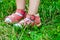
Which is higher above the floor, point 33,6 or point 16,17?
point 33,6

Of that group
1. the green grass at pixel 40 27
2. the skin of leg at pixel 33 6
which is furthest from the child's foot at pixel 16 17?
the skin of leg at pixel 33 6

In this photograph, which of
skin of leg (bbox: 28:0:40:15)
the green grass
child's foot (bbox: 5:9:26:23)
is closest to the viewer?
the green grass

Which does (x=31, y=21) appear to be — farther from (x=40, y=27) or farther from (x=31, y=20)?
(x=40, y=27)

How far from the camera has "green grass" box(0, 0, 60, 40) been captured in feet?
8.36

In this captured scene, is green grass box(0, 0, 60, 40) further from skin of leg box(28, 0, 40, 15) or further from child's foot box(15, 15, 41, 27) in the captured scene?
skin of leg box(28, 0, 40, 15)

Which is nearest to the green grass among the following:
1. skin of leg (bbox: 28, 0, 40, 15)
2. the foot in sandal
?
the foot in sandal

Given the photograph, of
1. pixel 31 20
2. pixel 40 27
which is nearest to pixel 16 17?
pixel 31 20

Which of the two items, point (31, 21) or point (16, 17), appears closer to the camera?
point (31, 21)

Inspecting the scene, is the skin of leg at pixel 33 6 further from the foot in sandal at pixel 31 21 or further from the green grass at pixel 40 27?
the green grass at pixel 40 27

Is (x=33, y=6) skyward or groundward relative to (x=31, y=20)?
skyward

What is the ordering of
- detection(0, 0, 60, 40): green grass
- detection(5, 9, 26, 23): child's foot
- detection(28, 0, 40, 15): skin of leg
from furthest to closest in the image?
detection(5, 9, 26, 23): child's foot
detection(28, 0, 40, 15): skin of leg
detection(0, 0, 60, 40): green grass

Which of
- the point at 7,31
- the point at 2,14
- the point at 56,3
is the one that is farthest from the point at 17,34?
the point at 56,3

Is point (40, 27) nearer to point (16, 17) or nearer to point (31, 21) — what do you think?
point (31, 21)

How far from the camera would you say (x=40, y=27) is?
2.77 meters
